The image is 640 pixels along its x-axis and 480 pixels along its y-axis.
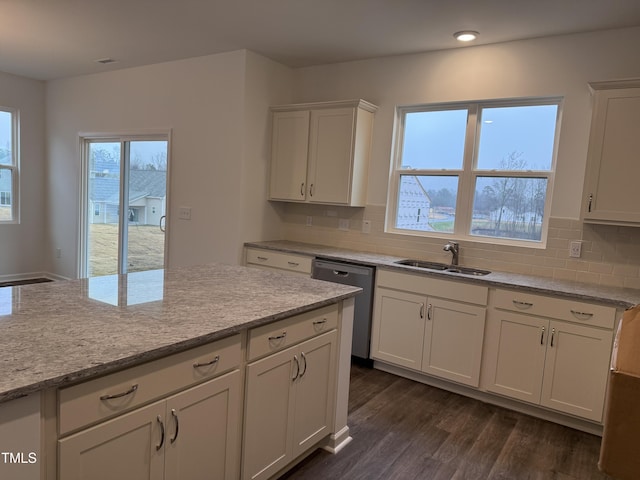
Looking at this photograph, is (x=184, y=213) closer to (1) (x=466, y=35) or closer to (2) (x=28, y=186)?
(2) (x=28, y=186)

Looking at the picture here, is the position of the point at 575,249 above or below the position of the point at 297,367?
above

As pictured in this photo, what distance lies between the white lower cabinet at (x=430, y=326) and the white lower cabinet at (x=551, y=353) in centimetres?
12

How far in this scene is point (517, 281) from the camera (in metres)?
3.03

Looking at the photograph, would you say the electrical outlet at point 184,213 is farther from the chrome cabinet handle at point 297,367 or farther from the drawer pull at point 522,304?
the drawer pull at point 522,304

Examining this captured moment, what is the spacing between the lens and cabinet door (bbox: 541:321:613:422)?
106 inches

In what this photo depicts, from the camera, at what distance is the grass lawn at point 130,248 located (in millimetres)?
4965

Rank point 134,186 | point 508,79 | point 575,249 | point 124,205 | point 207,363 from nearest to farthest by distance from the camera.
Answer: point 207,363 → point 575,249 → point 508,79 → point 134,186 → point 124,205

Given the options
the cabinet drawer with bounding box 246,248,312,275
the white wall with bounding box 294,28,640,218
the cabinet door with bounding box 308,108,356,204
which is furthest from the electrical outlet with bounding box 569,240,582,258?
the cabinet drawer with bounding box 246,248,312,275

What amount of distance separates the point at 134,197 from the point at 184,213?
102 centimetres

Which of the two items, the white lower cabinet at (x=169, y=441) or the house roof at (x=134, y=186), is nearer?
the white lower cabinet at (x=169, y=441)

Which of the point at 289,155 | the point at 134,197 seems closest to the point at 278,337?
the point at 289,155

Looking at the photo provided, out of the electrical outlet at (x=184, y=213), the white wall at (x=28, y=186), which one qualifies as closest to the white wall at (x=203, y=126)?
the electrical outlet at (x=184, y=213)

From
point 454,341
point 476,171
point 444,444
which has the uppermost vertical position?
point 476,171

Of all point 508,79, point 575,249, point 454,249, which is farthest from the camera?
point 454,249
